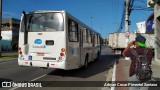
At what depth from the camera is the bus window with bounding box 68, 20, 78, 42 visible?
41.2ft

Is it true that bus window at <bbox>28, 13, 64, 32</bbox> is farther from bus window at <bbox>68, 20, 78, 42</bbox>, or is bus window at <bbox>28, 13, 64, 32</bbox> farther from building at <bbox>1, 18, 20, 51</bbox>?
building at <bbox>1, 18, 20, 51</bbox>

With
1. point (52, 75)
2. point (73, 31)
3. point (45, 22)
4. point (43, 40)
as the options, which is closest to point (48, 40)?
point (43, 40)

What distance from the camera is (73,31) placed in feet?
42.8

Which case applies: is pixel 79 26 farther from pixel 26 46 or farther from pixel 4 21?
pixel 4 21

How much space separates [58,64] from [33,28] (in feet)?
7.30

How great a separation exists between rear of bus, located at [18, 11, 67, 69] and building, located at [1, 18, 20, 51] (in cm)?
5712

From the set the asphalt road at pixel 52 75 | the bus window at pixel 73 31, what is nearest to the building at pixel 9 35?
the asphalt road at pixel 52 75

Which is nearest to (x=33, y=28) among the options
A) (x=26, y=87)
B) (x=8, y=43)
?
(x=26, y=87)

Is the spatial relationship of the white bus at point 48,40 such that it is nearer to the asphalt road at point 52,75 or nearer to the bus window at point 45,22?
the bus window at point 45,22

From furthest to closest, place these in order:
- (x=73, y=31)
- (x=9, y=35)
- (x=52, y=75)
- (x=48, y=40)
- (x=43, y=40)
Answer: (x=9, y=35), (x=52, y=75), (x=73, y=31), (x=43, y=40), (x=48, y=40)

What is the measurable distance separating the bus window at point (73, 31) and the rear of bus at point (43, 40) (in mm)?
685

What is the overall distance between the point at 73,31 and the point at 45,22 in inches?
58.1

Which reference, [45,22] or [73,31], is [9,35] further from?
[45,22]

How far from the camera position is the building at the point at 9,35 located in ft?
225
